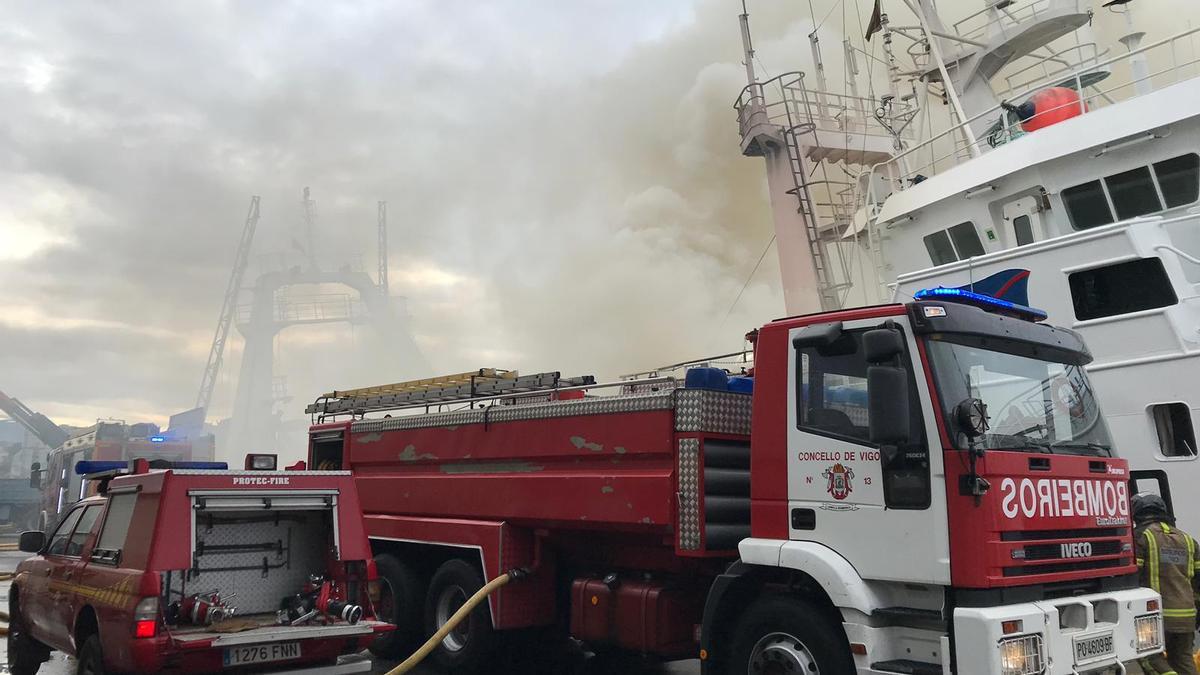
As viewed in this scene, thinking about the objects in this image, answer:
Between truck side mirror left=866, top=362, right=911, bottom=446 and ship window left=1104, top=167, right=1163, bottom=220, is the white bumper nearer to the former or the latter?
truck side mirror left=866, top=362, right=911, bottom=446

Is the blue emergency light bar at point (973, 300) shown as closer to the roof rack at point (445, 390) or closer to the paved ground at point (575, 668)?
the roof rack at point (445, 390)

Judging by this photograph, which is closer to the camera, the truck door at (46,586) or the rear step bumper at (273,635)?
the rear step bumper at (273,635)

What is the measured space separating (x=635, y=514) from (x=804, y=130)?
13.8m

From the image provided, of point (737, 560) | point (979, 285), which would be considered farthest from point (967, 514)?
point (979, 285)

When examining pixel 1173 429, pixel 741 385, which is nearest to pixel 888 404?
pixel 741 385

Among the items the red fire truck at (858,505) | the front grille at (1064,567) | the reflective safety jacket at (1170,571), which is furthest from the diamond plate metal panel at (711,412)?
the reflective safety jacket at (1170,571)

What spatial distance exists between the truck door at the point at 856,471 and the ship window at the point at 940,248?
7.97 metres

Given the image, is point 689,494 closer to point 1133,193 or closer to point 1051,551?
point 1051,551

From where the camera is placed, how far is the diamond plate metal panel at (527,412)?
20.3 feet

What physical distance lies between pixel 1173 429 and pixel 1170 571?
101 inches

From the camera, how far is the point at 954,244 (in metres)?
12.2

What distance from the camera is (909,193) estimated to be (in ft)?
41.5

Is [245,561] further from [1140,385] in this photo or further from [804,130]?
[804,130]

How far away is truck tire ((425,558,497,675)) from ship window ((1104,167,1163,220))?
27.2 ft
